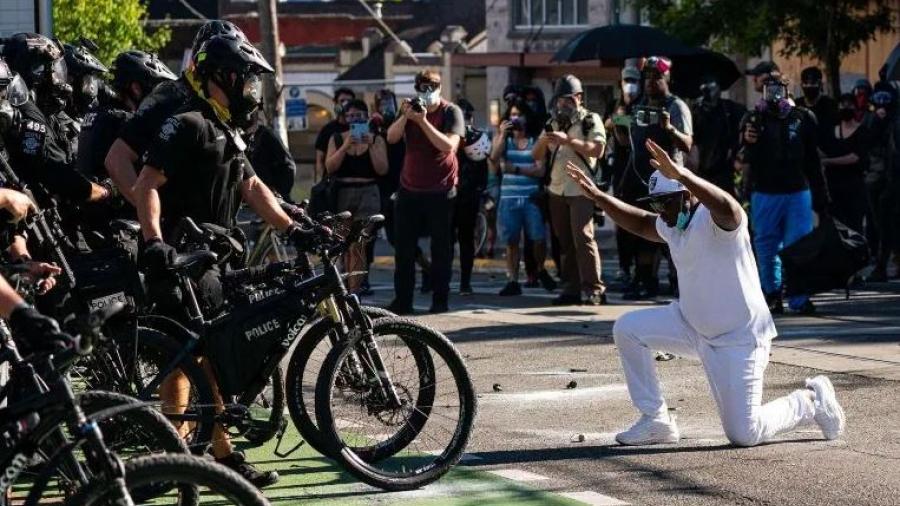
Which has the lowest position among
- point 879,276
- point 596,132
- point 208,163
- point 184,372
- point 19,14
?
point 879,276

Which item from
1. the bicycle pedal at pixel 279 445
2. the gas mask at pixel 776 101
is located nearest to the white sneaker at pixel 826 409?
the bicycle pedal at pixel 279 445

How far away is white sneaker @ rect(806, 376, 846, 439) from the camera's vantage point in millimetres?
9352

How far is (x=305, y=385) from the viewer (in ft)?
27.3

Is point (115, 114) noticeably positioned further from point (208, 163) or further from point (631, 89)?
point (631, 89)

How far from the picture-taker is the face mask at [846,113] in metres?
19.6

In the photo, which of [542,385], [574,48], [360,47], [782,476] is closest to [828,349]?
[542,385]

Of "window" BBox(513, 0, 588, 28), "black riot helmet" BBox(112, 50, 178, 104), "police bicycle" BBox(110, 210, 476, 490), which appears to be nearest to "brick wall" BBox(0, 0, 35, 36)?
"black riot helmet" BBox(112, 50, 178, 104)

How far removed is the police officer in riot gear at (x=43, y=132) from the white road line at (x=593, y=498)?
2543 mm

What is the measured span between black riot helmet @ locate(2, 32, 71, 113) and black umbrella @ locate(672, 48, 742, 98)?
12.5 metres

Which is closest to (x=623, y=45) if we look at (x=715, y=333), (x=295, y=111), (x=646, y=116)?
(x=646, y=116)

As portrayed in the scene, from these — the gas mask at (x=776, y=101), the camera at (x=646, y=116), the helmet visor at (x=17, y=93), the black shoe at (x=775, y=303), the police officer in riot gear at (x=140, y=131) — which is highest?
the helmet visor at (x=17, y=93)

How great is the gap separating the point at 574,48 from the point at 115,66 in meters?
12.3

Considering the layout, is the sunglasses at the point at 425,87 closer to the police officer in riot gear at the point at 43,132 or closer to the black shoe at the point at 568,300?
the black shoe at the point at 568,300

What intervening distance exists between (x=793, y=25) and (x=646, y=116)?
10.2m
